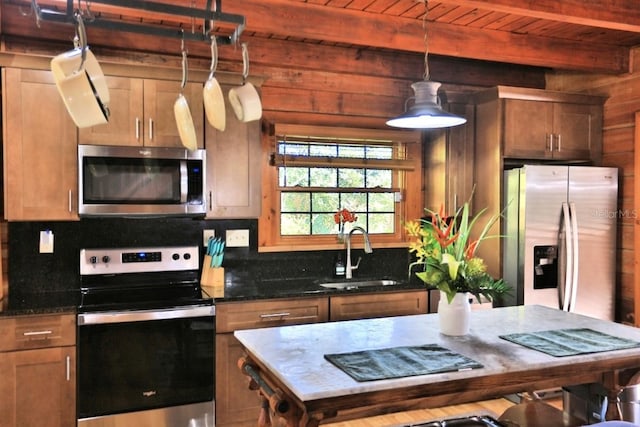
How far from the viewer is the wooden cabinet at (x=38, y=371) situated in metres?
2.71

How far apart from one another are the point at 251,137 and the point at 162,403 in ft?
5.42

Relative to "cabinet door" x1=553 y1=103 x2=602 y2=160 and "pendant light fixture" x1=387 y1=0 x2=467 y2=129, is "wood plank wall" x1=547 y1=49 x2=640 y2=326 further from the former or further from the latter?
"pendant light fixture" x1=387 y1=0 x2=467 y2=129

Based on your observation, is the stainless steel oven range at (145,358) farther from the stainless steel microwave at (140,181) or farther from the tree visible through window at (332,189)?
the tree visible through window at (332,189)

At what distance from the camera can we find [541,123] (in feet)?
12.9

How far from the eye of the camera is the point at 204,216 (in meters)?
3.35

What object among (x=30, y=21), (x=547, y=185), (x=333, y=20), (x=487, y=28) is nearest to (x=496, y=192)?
(x=547, y=185)

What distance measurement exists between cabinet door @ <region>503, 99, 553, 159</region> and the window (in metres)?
0.70

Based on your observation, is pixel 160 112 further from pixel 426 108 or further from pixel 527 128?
pixel 527 128

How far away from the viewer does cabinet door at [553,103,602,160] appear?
3979mm

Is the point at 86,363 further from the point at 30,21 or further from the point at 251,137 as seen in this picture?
the point at 30,21

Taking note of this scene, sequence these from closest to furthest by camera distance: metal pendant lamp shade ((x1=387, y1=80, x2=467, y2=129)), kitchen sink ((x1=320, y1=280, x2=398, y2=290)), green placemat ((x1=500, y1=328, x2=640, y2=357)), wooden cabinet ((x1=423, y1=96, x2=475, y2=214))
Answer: green placemat ((x1=500, y1=328, x2=640, y2=357)) → metal pendant lamp shade ((x1=387, y1=80, x2=467, y2=129)) → kitchen sink ((x1=320, y1=280, x2=398, y2=290)) → wooden cabinet ((x1=423, y1=96, x2=475, y2=214))

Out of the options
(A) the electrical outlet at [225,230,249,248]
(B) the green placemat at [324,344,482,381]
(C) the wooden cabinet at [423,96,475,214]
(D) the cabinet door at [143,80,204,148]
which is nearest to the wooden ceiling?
(D) the cabinet door at [143,80,204,148]

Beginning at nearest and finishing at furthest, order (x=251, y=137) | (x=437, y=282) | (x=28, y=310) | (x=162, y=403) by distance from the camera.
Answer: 1. (x=437, y=282)
2. (x=28, y=310)
3. (x=162, y=403)
4. (x=251, y=137)

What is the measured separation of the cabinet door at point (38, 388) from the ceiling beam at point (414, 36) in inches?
81.7
